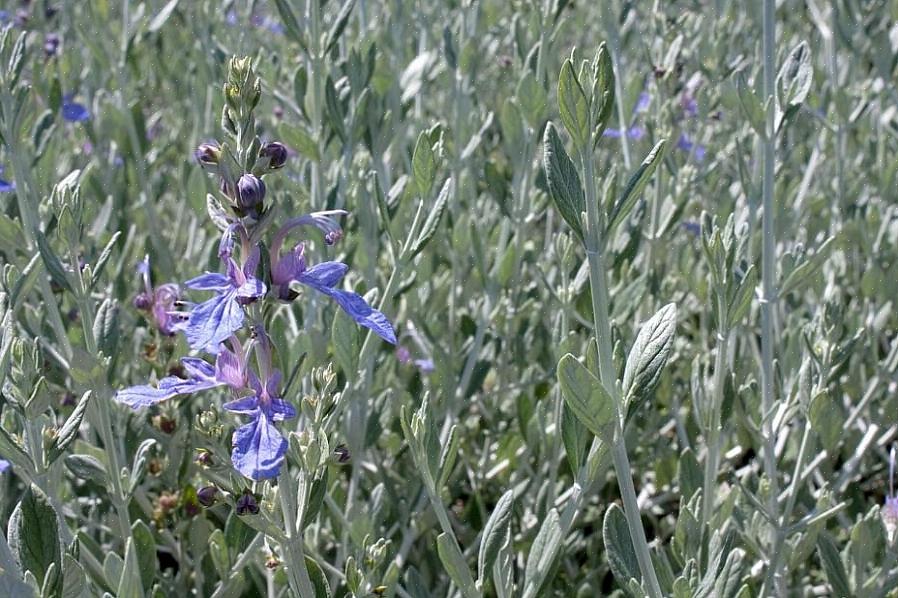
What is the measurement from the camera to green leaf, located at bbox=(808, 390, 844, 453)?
229 centimetres

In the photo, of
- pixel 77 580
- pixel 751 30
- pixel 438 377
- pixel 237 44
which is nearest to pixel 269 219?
pixel 77 580

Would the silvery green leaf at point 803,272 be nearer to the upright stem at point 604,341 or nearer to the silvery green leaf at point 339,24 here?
the upright stem at point 604,341

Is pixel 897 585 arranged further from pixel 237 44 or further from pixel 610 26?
pixel 237 44

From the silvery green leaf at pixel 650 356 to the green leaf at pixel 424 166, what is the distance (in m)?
0.61

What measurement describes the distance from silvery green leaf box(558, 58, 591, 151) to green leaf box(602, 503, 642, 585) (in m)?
0.69

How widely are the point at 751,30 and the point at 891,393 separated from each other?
2.58 metres

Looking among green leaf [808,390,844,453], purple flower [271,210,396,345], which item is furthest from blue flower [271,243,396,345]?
green leaf [808,390,844,453]

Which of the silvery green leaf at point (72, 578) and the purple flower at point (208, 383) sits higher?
the purple flower at point (208, 383)

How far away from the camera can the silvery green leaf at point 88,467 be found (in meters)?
2.19

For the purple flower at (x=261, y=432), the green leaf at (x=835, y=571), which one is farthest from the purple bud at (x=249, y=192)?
the green leaf at (x=835, y=571)

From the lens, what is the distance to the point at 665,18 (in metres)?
3.49

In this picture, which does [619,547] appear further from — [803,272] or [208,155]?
[208,155]

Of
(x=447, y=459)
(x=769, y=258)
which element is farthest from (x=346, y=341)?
(x=769, y=258)

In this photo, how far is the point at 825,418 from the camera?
253 cm
